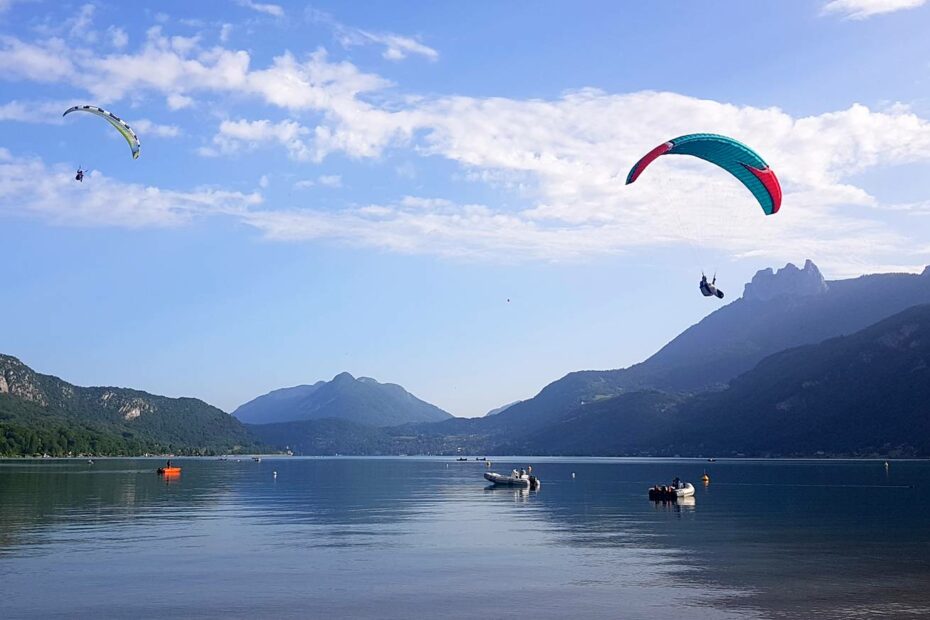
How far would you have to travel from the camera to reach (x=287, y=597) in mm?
35875

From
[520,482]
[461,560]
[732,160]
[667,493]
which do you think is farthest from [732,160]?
[520,482]

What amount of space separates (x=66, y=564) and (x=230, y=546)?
10.6m

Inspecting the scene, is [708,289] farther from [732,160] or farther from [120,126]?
[120,126]

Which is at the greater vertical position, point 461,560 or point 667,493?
point 461,560

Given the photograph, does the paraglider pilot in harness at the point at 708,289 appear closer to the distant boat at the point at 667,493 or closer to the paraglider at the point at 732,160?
the paraglider at the point at 732,160

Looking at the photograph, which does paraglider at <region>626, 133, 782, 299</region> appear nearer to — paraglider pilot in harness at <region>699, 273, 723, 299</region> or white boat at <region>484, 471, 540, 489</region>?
paraglider pilot in harness at <region>699, 273, 723, 299</region>

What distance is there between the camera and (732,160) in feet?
196

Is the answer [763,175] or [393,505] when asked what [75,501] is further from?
[763,175]

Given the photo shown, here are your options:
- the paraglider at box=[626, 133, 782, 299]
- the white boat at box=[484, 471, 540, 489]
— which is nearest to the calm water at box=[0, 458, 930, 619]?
the paraglider at box=[626, 133, 782, 299]

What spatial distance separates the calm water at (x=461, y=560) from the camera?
34.2 m

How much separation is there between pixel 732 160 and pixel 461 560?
32.6 meters

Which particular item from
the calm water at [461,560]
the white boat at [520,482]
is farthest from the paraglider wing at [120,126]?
the white boat at [520,482]

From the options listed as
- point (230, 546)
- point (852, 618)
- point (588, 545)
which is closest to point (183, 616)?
point (230, 546)

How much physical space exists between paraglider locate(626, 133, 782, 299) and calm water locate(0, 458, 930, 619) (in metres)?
19.2
